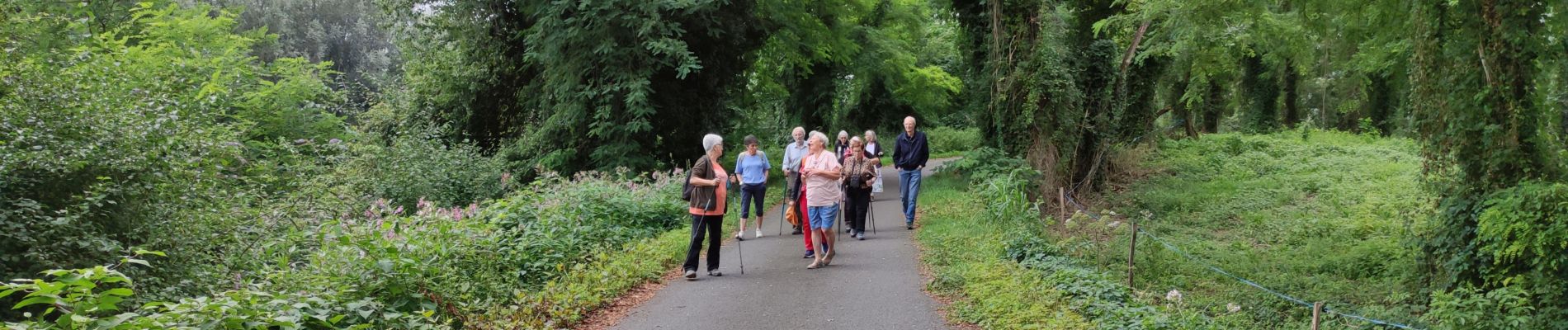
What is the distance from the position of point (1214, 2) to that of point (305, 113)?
67.9ft

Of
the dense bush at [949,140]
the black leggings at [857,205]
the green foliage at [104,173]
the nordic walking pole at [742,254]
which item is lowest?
the dense bush at [949,140]

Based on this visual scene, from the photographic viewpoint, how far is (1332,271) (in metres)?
11.2

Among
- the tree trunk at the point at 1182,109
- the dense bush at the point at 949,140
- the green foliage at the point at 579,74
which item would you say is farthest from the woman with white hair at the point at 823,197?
the dense bush at the point at 949,140

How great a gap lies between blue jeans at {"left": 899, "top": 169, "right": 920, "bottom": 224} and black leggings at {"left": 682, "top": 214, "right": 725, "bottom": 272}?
4.00 meters

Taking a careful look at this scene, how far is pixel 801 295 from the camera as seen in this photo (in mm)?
8898

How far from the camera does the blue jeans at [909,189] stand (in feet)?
43.0

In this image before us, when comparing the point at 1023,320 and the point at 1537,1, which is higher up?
the point at 1537,1

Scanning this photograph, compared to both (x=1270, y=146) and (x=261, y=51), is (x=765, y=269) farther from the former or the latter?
(x=261, y=51)

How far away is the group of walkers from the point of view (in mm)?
9570

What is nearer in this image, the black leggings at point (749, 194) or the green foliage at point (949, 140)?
the black leggings at point (749, 194)

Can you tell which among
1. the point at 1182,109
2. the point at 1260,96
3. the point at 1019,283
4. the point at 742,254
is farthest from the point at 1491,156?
the point at 1260,96

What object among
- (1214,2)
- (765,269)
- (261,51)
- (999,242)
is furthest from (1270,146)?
(261,51)

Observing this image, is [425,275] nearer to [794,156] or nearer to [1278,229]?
[794,156]

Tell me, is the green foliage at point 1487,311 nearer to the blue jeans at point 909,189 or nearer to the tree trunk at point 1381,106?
the blue jeans at point 909,189
